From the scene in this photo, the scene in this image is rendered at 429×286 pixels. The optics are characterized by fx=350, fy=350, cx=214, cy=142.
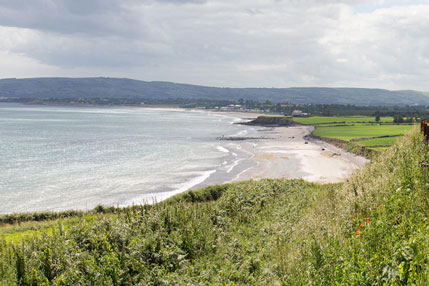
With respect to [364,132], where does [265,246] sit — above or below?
above

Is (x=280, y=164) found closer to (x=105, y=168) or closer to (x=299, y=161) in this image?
(x=299, y=161)

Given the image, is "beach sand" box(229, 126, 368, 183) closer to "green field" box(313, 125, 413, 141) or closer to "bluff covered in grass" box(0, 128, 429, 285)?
"green field" box(313, 125, 413, 141)

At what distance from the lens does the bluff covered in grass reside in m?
7.24

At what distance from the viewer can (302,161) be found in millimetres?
72812

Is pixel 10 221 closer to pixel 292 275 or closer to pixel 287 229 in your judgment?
pixel 287 229

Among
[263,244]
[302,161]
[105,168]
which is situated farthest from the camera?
[302,161]

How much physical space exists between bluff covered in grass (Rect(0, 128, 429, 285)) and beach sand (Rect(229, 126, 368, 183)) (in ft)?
103

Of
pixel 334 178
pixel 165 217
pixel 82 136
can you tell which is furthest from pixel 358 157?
pixel 82 136

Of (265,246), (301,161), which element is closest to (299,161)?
(301,161)

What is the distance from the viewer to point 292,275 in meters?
8.21

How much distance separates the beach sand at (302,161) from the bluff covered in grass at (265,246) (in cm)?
3133

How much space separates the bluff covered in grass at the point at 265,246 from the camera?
7238mm

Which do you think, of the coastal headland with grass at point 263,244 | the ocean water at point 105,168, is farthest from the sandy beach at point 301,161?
the coastal headland with grass at point 263,244

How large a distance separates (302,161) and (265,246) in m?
63.3
